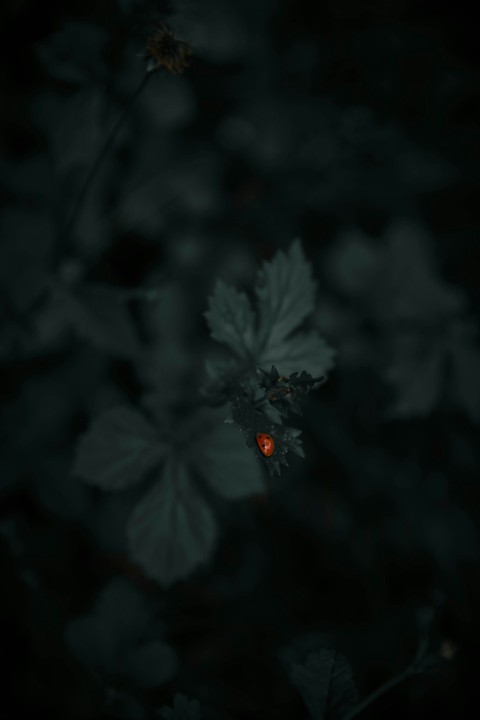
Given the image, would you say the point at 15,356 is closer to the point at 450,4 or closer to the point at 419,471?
the point at 419,471

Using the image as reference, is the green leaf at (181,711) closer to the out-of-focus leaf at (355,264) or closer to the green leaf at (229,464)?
the green leaf at (229,464)

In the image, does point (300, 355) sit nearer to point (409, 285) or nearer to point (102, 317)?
point (102, 317)

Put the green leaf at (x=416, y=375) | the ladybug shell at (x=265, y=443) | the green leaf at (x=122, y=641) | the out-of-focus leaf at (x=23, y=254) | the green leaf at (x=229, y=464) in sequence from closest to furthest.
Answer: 1. the ladybug shell at (x=265, y=443)
2. the green leaf at (x=229, y=464)
3. the green leaf at (x=122, y=641)
4. the out-of-focus leaf at (x=23, y=254)
5. the green leaf at (x=416, y=375)

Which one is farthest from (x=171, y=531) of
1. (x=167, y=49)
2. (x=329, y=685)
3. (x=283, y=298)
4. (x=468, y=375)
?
(x=468, y=375)

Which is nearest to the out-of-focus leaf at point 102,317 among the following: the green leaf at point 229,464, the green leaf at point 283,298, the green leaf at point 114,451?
the green leaf at point 114,451

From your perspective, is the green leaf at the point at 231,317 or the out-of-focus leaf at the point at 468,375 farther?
the out-of-focus leaf at the point at 468,375

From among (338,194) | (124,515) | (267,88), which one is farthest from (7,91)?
(124,515)

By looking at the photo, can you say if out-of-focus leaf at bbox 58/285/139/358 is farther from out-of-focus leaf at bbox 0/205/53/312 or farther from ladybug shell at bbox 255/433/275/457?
ladybug shell at bbox 255/433/275/457

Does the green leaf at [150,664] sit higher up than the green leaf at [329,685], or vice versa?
the green leaf at [329,685]

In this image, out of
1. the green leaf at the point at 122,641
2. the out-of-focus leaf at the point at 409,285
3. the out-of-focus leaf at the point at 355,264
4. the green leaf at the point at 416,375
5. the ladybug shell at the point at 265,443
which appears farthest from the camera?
the out-of-focus leaf at the point at 355,264
